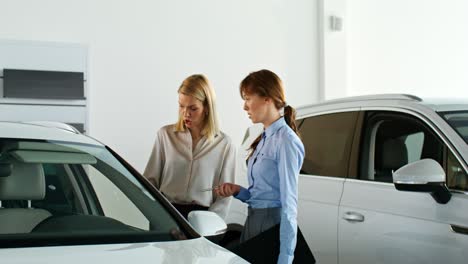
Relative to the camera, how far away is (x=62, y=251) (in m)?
2.37

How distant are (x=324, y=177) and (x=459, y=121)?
898 millimetres

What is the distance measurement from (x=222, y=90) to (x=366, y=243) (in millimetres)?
3914

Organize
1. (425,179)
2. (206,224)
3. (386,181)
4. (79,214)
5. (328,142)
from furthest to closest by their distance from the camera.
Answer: (328,142) → (386,181) → (425,179) → (79,214) → (206,224)

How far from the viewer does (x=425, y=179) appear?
3375mm

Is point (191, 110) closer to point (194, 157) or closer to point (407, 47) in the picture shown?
point (194, 157)

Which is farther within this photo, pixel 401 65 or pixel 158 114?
pixel 401 65

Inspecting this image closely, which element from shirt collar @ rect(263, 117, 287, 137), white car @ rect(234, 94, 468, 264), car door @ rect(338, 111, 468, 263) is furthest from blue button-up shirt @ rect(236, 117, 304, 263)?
car door @ rect(338, 111, 468, 263)

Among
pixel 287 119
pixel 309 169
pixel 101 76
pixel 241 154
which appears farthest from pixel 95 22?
pixel 287 119

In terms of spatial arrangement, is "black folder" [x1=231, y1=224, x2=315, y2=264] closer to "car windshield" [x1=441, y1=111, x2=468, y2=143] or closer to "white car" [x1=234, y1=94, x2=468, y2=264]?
"white car" [x1=234, y1=94, x2=468, y2=264]

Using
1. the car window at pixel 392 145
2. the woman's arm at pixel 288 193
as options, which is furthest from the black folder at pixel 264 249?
the car window at pixel 392 145

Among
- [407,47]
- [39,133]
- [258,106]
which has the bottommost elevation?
[39,133]

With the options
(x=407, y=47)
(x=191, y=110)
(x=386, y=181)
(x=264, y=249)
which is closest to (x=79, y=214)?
(x=264, y=249)

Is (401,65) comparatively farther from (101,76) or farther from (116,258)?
(116,258)

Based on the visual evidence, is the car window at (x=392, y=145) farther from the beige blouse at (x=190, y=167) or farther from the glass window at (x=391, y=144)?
the beige blouse at (x=190, y=167)
